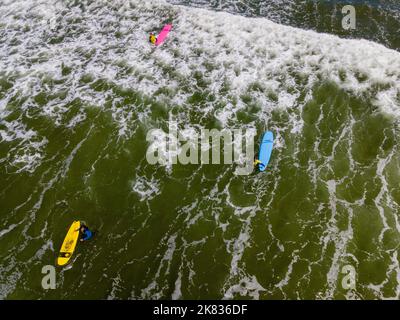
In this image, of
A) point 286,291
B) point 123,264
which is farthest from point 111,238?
point 286,291

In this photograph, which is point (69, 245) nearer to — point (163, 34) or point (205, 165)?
point (205, 165)

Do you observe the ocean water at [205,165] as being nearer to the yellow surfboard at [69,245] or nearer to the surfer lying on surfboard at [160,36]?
the yellow surfboard at [69,245]

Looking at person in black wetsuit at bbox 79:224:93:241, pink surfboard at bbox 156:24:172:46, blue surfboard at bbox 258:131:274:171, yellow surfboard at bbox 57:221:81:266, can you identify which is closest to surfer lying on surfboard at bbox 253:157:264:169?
blue surfboard at bbox 258:131:274:171

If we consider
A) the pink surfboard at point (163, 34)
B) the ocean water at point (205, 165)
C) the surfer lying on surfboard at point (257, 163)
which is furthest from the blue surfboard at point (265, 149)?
the pink surfboard at point (163, 34)

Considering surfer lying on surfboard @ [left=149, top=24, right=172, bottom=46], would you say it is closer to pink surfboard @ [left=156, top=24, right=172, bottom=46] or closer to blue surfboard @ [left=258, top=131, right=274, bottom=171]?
pink surfboard @ [left=156, top=24, right=172, bottom=46]

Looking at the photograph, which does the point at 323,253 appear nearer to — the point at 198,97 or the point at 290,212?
the point at 290,212
